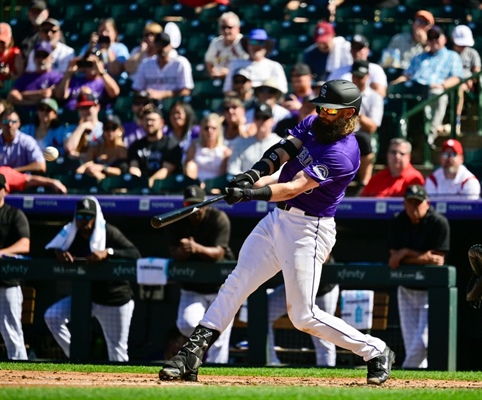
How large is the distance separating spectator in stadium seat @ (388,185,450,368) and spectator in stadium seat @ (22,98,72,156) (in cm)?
432

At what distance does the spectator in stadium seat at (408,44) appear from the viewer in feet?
40.9

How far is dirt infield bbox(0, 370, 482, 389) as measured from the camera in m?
6.27

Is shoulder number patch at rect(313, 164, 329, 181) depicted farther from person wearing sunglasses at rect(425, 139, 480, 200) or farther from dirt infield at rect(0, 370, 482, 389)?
person wearing sunglasses at rect(425, 139, 480, 200)

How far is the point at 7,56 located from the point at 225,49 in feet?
10.3

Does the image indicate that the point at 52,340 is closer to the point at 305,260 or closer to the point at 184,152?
the point at 184,152

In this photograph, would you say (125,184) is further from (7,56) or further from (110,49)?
(7,56)

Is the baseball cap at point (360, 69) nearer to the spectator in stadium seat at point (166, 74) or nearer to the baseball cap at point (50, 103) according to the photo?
the spectator in stadium seat at point (166, 74)

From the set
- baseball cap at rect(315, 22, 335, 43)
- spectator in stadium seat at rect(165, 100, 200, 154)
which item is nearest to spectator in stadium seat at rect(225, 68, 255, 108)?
spectator in stadium seat at rect(165, 100, 200, 154)

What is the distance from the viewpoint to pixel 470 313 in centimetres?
991

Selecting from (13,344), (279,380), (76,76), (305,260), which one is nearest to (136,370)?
(279,380)

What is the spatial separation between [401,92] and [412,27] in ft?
3.77

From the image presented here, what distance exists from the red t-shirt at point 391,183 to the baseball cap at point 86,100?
3441mm

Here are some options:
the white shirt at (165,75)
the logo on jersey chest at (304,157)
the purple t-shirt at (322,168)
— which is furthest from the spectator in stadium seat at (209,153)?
the logo on jersey chest at (304,157)

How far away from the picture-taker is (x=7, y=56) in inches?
567
